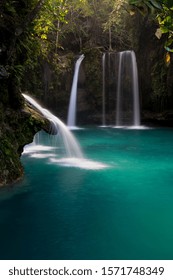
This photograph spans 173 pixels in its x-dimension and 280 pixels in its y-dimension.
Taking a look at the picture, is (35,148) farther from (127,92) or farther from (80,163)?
(127,92)

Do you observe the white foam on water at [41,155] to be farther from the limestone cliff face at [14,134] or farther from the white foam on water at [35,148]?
the limestone cliff face at [14,134]

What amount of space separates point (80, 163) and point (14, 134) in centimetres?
338

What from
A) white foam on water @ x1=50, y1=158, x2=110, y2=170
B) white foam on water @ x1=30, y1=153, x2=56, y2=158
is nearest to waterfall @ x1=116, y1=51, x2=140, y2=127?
white foam on water @ x1=30, y1=153, x2=56, y2=158

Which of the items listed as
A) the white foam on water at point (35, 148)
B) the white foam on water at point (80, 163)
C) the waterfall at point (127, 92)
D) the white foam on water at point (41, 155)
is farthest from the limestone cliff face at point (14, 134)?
the waterfall at point (127, 92)

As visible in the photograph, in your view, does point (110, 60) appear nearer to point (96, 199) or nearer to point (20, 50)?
point (20, 50)

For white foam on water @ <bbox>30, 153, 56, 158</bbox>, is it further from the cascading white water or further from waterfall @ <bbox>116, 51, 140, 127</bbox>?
the cascading white water

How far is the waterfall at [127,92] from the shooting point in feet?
87.2

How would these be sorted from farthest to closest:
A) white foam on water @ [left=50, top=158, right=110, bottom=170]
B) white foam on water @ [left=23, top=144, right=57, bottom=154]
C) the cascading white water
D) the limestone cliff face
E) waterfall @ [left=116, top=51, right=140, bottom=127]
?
the cascading white water, waterfall @ [left=116, top=51, right=140, bottom=127], white foam on water @ [left=23, top=144, right=57, bottom=154], white foam on water @ [left=50, top=158, right=110, bottom=170], the limestone cliff face

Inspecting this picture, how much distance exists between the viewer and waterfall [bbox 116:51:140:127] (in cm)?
2658

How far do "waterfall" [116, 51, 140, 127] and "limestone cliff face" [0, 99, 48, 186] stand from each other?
699 inches

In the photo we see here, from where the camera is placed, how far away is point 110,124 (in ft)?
90.6

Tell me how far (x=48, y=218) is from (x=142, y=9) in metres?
4.62

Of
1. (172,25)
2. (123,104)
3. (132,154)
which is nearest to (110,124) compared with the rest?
(123,104)

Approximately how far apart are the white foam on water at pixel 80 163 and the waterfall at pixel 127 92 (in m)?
14.7
